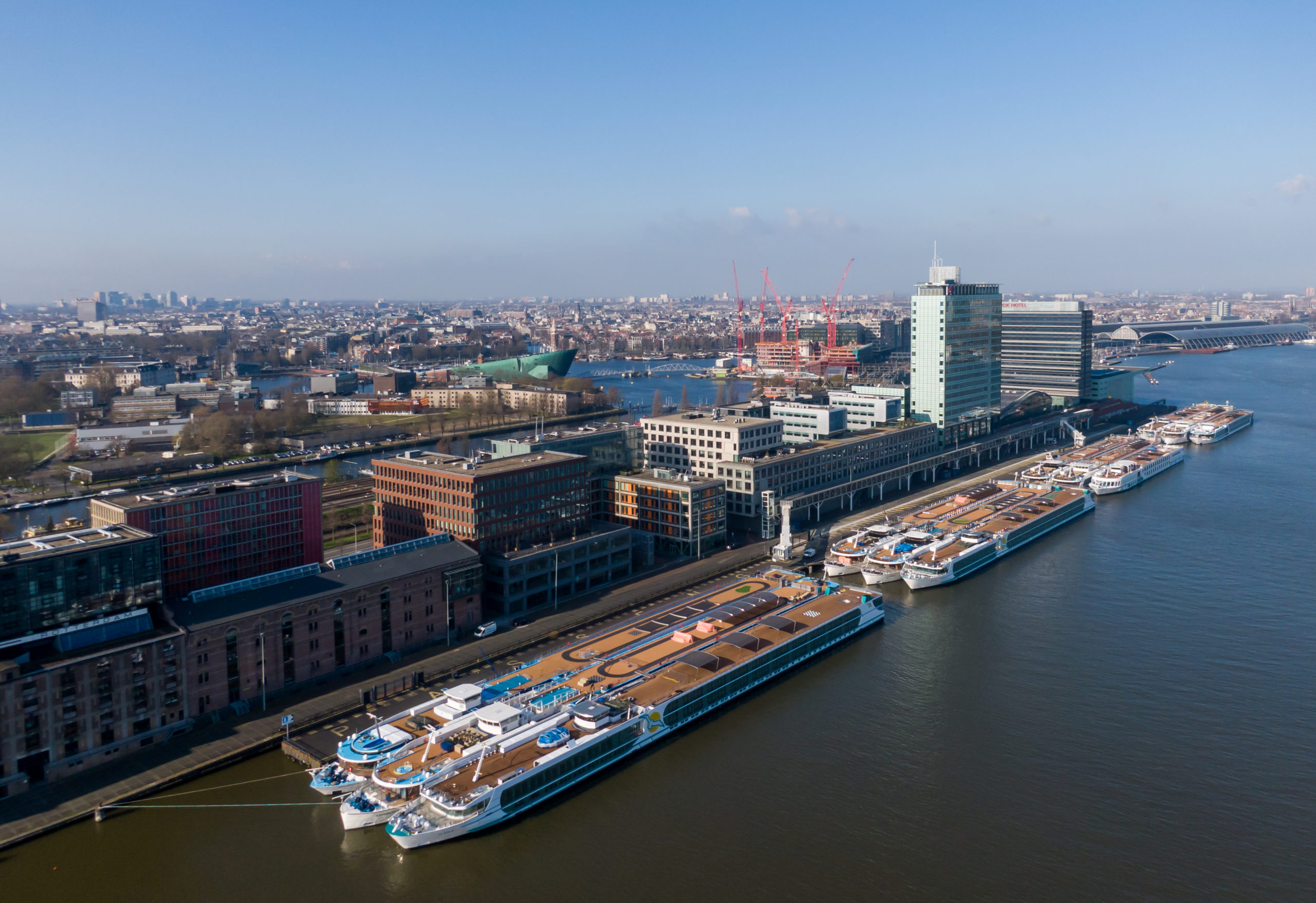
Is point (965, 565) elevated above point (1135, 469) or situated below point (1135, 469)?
below

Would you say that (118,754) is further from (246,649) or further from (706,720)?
(706,720)

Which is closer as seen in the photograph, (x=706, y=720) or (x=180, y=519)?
(x=706, y=720)

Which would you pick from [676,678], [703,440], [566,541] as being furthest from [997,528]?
[676,678]

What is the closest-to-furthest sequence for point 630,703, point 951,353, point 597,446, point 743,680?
point 630,703 < point 743,680 < point 597,446 < point 951,353

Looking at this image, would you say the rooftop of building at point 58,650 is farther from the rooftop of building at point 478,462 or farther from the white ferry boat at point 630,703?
the rooftop of building at point 478,462

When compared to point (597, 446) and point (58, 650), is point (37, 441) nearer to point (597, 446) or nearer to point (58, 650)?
point (597, 446)

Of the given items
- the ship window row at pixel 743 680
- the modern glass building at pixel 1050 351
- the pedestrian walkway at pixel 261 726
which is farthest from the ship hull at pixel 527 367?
the ship window row at pixel 743 680

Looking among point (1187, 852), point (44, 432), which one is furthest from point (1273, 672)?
point (44, 432)
